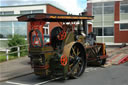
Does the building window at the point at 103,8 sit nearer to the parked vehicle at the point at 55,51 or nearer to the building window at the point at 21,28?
the building window at the point at 21,28

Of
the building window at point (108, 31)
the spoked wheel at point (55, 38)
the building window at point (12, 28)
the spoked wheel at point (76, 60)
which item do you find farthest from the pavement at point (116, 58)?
the building window at point (108, 31)

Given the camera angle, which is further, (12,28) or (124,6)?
(124,6)

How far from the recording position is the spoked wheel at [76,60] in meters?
7.39

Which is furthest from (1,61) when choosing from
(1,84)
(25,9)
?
(25,9)

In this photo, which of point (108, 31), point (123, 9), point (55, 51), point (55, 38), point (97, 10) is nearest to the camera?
point (55, 51)

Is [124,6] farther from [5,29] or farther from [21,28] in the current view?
[5,29]

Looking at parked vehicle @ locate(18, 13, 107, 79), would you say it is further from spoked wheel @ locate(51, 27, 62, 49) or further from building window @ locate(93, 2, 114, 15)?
building window @ locate(93, 2, 114, 15)

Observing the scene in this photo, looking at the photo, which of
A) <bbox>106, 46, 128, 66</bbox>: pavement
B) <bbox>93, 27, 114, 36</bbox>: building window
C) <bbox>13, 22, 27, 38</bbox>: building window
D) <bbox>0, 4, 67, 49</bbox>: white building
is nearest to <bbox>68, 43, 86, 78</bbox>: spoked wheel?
<bbox>106, 46, 128, 66</bbox>: pavement

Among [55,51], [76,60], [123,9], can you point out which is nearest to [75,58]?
[76,60]

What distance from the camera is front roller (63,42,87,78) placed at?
7.06m

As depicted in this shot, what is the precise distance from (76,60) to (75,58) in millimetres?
105

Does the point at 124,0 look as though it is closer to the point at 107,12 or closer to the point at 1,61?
the point at 107,12

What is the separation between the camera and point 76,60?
757 cm

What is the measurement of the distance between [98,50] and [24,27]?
10.8 meters
